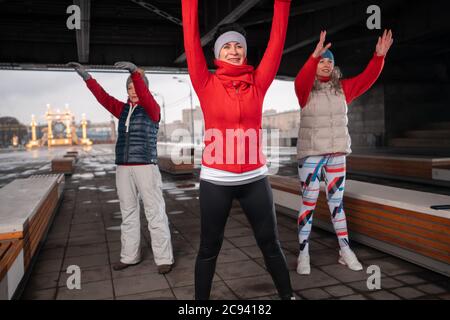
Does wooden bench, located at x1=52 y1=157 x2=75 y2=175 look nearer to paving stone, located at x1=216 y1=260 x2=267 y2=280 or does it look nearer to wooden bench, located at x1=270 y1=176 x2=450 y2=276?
wooden bench, located at x1=270 y1=176 x2=450 y2=276

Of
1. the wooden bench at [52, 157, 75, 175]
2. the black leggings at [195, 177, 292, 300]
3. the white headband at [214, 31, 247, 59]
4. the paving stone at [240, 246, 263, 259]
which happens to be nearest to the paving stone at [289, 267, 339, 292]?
the paving stone at [240, 246, 263, 259]

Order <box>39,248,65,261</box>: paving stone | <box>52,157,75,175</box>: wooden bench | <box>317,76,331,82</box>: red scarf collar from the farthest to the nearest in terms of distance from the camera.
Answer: <box>52,157,75,175</box>: wooden bench, <box>39,248,65,261</box>: paving stone, <box>317,76,331,82</box>: red scarf collar

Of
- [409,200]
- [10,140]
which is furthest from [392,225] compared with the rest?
[10,140]

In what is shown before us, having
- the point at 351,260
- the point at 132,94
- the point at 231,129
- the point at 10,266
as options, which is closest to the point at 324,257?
the point at 351,260

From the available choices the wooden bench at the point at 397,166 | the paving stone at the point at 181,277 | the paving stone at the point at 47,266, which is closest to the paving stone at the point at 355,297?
the paving stone at the point at 181,277

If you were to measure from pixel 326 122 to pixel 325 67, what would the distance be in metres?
0.52

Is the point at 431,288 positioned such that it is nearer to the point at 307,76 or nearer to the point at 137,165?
the point at 307,76

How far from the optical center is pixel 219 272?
12.6 feet

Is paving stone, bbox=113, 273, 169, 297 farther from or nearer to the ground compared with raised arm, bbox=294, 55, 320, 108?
nearer to the ground

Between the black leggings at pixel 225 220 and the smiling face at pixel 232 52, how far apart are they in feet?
2.75

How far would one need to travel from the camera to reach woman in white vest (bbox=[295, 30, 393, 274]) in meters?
3.62

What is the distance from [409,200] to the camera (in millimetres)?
4102

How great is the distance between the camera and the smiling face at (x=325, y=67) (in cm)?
362
